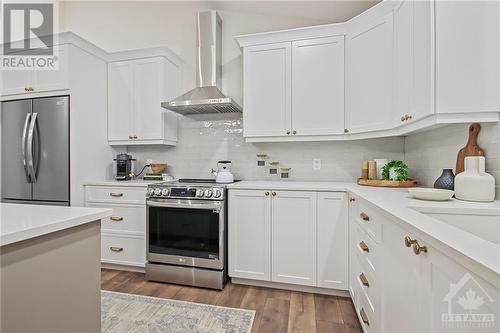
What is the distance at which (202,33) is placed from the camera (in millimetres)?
2951

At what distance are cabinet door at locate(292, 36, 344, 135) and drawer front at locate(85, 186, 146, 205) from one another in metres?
1.74

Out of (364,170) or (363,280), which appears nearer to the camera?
(363,280)

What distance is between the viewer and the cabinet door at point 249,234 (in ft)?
7.48

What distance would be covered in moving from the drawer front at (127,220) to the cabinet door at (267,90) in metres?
1.39

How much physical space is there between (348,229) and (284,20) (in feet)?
7.78

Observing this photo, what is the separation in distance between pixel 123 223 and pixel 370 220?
7.82 ft

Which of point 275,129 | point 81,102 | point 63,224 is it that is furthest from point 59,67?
point 63,224

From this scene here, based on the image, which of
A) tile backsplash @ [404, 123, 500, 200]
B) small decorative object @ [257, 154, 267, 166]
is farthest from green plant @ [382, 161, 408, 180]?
small decorative object @ [257, 154, 267, 166]

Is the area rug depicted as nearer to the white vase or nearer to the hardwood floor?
the hardwood floor

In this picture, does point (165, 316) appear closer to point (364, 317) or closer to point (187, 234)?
point (187, 234)

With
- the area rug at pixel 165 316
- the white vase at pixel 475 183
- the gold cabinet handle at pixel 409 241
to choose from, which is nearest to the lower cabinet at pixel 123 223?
the area rug at pixel 165 316

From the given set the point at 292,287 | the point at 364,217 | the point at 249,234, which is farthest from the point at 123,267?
the point at 364,217

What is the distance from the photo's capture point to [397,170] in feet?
7.10

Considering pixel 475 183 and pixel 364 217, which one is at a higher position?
pixel 475 183
